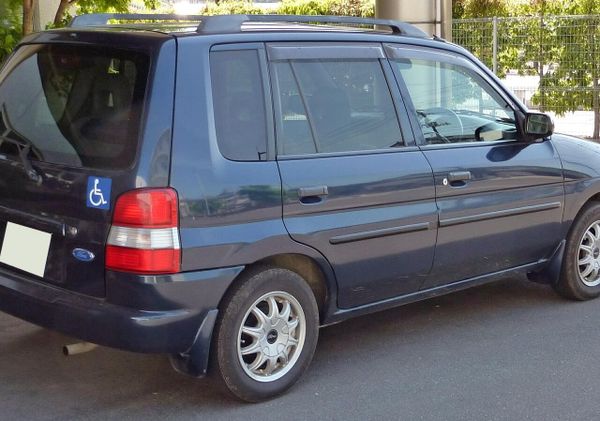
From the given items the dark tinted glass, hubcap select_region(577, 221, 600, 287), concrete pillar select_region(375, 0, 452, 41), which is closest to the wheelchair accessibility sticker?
the dark tinted glass

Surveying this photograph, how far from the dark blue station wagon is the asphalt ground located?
0.28 metres

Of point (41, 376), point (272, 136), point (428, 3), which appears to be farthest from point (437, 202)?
point (428, 3)

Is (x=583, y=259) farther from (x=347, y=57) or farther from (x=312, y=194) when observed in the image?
(x=312, y=194)

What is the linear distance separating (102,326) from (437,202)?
6.53 feet

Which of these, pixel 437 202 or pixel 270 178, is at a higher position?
pixel 270 178

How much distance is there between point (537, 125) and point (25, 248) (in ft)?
10.2

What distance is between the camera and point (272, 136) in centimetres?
445

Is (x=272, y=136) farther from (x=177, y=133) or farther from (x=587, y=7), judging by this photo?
(x=587, y=7)

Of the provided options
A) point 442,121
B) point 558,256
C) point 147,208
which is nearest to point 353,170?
point 442,121

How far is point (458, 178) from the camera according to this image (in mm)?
5203

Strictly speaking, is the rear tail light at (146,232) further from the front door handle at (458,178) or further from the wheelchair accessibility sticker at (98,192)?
the front door handle at (458,178)

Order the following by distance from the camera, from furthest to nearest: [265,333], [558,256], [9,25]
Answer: [9,25], [558,256], [265,333]

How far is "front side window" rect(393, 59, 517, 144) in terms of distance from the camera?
5.21 m

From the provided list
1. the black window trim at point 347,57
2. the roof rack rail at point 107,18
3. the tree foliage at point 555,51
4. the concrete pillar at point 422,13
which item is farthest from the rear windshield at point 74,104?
the tree foliage at point 555,51
